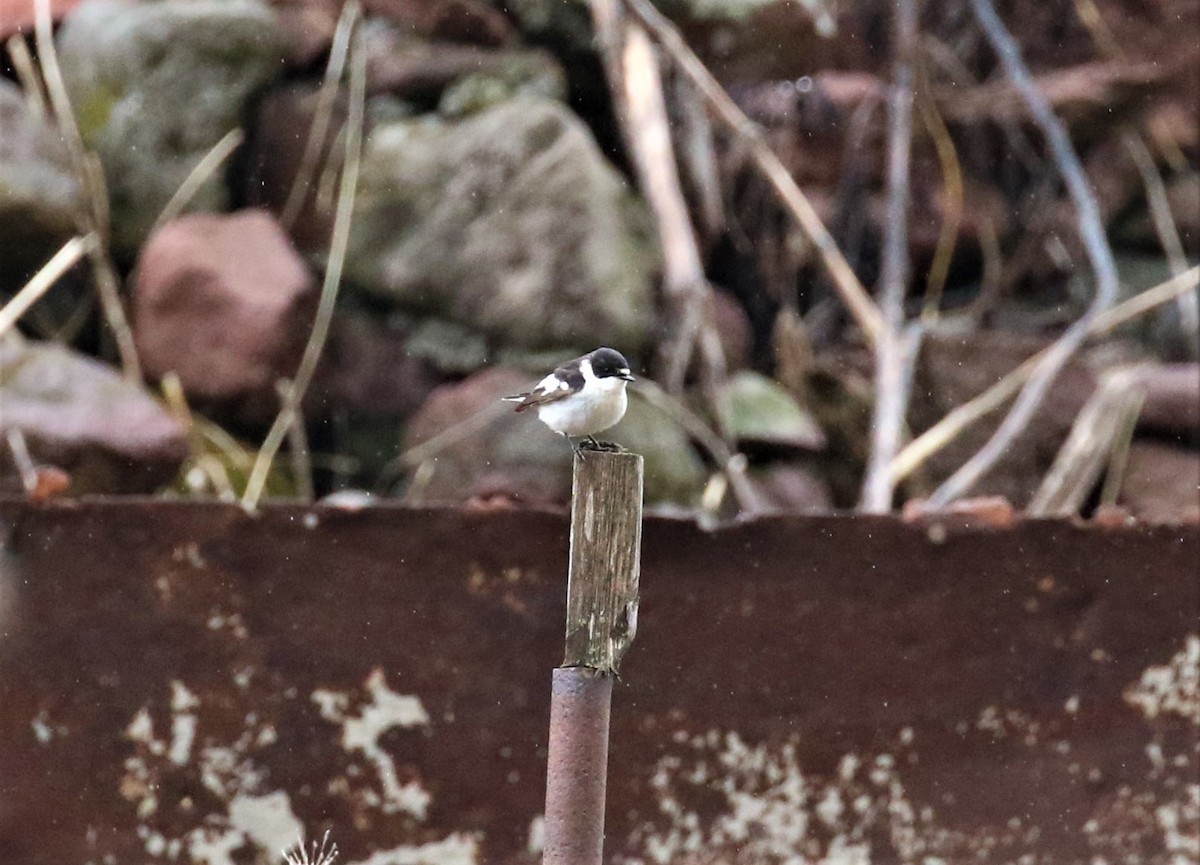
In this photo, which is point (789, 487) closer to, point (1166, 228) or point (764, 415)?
point (764, 415)

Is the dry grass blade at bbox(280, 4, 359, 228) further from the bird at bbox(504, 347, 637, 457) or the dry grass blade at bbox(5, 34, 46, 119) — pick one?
the bird at bbox(504, 347, 637, 457)

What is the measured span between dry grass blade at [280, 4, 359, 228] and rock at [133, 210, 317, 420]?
0.36m

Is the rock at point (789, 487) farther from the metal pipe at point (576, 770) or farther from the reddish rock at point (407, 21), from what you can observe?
the metal pipe at point (576, 770)

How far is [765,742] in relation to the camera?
296 centimetres

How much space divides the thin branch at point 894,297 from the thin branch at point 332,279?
242cm

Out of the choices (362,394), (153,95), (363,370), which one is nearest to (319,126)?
(153,95)

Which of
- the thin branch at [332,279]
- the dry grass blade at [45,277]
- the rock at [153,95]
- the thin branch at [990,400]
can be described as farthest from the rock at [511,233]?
the thin branch at [990,400]

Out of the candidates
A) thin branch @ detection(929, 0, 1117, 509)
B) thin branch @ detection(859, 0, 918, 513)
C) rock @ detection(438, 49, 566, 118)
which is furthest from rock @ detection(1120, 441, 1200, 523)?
rock @ detection(438, 49, 566, 118)

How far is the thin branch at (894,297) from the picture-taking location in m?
6.11

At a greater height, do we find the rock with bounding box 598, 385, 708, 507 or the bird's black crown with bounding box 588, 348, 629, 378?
the rock with bounding box 598, 385, 708, 507

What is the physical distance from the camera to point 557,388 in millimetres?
3486

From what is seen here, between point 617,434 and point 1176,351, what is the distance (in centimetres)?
327

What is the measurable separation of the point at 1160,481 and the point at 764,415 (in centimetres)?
186

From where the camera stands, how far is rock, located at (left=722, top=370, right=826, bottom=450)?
665 centimetres
